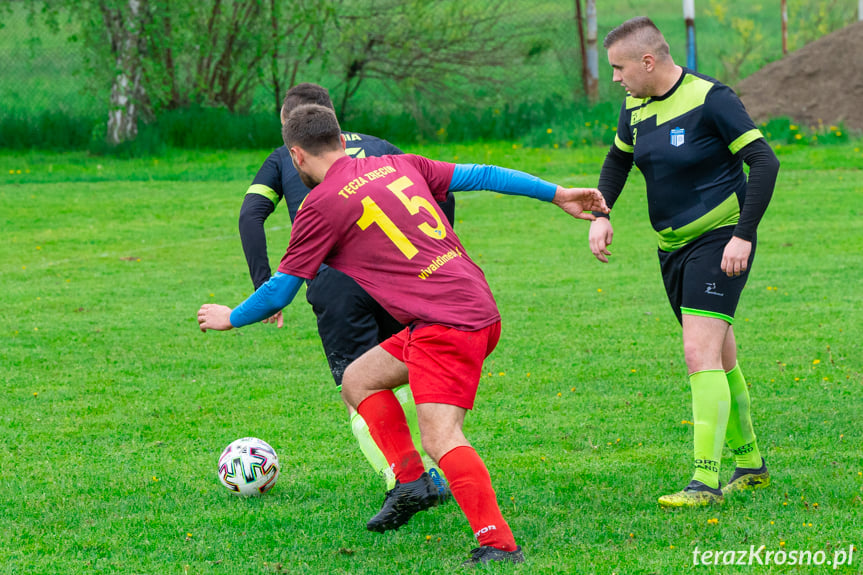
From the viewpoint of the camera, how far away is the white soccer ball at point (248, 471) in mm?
5137

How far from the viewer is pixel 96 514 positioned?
4938mm

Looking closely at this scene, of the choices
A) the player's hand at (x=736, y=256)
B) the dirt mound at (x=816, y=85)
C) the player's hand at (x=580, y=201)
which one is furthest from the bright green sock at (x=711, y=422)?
the dirt mound at (x=816, y=85)

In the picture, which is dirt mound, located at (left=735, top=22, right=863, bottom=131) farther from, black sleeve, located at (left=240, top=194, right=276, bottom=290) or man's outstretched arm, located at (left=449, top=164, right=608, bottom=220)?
man's outstretched arm, located at (left=449, top=164, right=608, bottom=220)

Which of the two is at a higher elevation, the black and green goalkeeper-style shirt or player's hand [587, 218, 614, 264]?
the black and green goalkeeper-style shirt

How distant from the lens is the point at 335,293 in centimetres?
500

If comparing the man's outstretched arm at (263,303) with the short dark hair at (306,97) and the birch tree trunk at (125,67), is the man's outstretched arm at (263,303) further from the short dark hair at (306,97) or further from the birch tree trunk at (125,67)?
the birch tree trunk at (125,67)

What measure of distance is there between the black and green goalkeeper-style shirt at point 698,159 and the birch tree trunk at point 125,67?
15010 millimetres

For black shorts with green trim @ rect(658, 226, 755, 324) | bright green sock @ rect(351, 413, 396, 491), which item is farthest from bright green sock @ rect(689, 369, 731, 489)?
bright green sock @ rect(351, 413, 396, 491)

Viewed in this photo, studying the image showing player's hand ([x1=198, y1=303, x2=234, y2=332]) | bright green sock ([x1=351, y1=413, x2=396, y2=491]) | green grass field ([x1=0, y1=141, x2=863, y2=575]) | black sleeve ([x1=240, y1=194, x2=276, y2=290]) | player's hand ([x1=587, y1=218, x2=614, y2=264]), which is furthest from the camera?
black sleeve ([x1=240, y1=194, x2=276, y2=290])

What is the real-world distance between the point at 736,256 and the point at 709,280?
0.22 meters

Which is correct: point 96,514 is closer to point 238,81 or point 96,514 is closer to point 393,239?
point 393,239

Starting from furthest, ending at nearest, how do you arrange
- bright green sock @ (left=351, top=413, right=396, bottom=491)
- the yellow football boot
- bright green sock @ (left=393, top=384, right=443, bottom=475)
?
1. bright green sock @ (left=393, top=384, right=443, bottom=475)
2. bright green sock @ (left=351, top=413, right=396, bottom=491)
3. the yellow football boot

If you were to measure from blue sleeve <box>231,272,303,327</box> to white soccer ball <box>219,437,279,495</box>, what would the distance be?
120 centimetres

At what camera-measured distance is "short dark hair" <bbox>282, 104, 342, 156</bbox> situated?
4152mm
